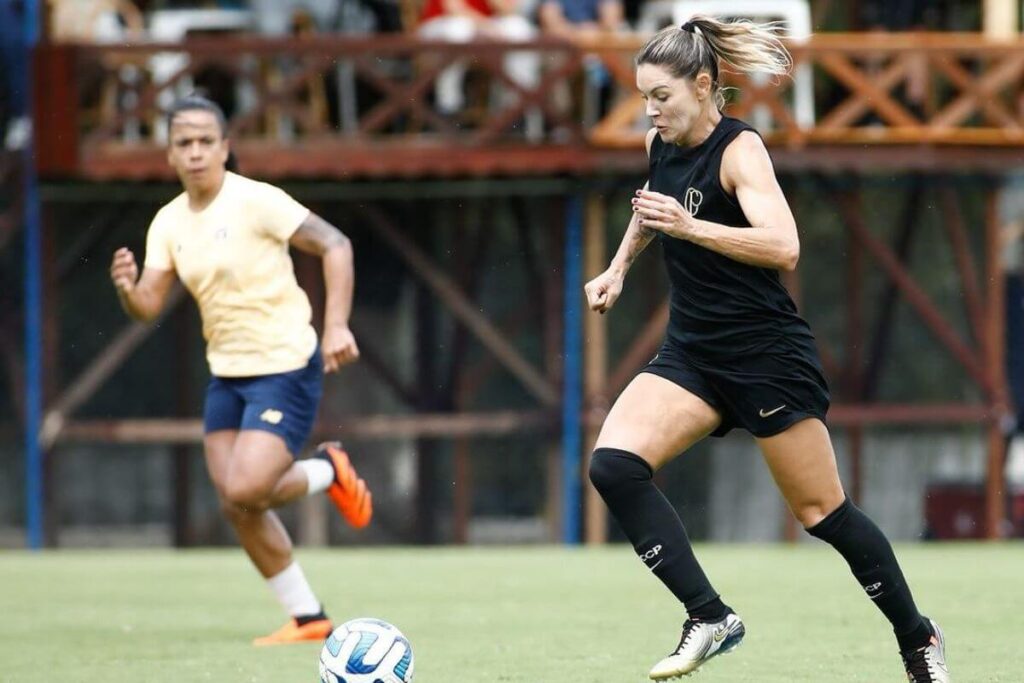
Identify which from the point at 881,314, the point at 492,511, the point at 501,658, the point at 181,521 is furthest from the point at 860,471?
the point at 501,658

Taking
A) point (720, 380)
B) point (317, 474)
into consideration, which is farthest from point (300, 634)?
point (720, 380)

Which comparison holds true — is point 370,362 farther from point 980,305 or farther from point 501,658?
point 501,658

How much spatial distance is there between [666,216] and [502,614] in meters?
3.67

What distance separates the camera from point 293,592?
805 cm

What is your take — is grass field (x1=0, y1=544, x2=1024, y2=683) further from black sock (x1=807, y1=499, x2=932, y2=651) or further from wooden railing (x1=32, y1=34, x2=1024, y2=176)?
wooden railing (x1=32, y1=34, x2=1024, y2=176)

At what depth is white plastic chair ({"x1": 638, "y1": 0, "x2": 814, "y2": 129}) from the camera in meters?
14.9

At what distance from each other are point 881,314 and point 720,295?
1095 centimetres

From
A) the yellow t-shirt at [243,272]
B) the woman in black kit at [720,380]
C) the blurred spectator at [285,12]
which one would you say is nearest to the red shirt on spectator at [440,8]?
the blurred spectator at [285,12]

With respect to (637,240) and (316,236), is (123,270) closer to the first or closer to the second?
(316,236)

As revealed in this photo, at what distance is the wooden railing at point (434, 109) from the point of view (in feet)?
47.8

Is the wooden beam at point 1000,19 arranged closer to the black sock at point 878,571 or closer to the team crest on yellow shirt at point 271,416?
the team crest on yellow shirt at point 271,416

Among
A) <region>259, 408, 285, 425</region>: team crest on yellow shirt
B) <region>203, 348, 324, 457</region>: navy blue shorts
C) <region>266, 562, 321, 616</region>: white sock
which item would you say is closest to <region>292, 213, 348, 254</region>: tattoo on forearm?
<region>203, 348, 324, 457</region>: navy blue shorts

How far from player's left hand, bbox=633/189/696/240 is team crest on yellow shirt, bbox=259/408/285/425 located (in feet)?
8.07

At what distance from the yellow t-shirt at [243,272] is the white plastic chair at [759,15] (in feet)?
23.2
